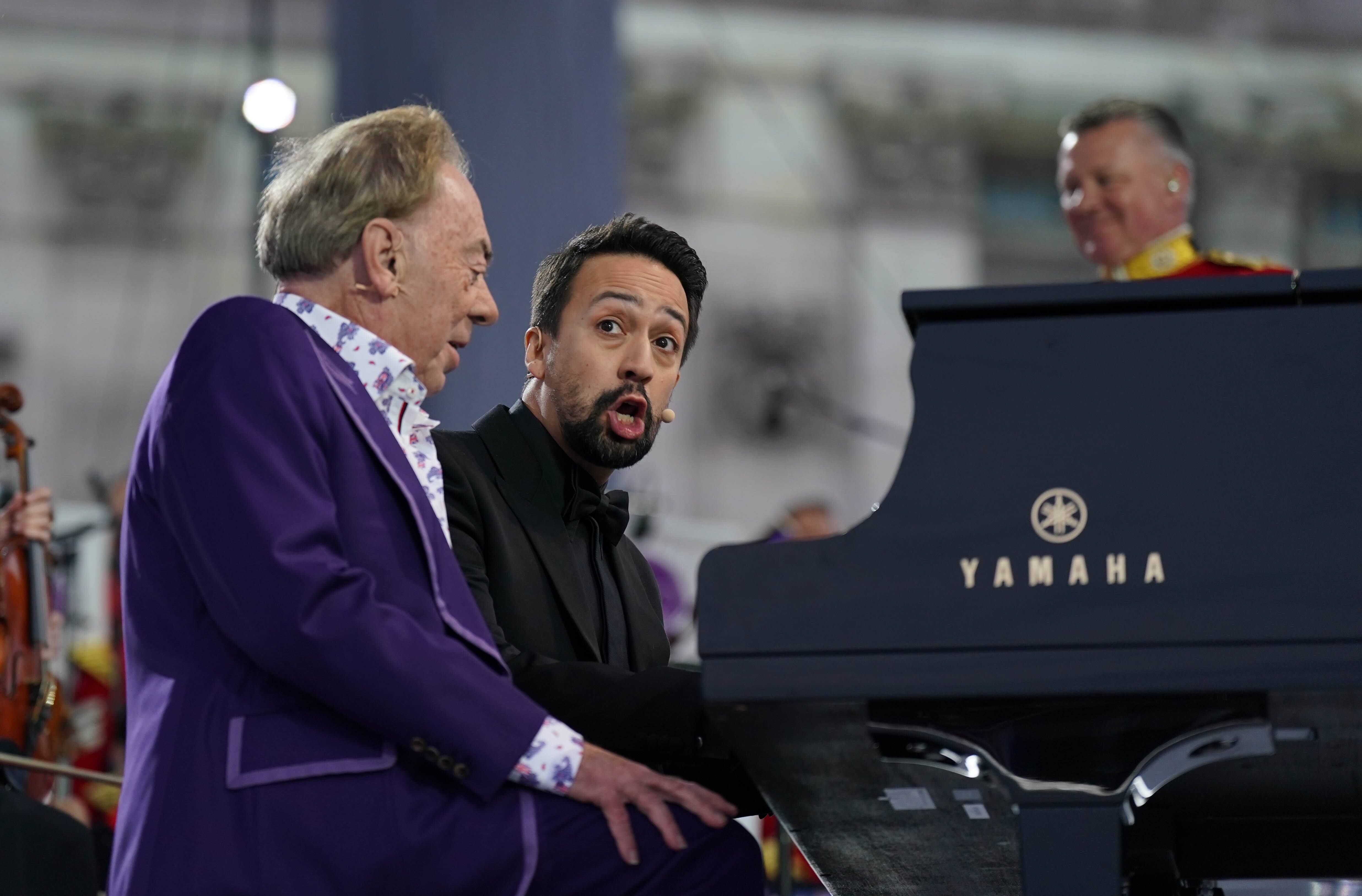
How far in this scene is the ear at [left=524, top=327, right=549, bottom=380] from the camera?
259 cm

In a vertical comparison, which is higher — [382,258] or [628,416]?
[382,258]

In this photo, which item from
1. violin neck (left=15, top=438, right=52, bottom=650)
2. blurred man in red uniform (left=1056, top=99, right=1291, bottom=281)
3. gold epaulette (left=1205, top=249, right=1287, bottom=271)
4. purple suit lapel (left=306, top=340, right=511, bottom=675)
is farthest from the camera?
blurred man in red uniform (left=1056, top=99, right=1291, bottom=281)

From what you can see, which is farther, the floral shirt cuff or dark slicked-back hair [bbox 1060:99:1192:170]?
dark slicked-back hair [bbox 1060:99:1192:170]

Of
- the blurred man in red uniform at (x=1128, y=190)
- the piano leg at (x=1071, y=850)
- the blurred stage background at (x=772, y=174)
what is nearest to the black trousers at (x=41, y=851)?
the piano leg at (x=1071, y=850)

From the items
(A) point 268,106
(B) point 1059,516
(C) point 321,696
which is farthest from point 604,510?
(A) point 268,106

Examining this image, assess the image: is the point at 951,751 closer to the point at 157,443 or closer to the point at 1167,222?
the point at 157,443

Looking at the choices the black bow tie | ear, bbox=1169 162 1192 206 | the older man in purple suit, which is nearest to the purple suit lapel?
the older man in purple suit

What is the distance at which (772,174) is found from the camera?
55.3ft

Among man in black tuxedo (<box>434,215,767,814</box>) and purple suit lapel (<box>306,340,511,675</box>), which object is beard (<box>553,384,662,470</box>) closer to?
man in black tuxedo (<box>434,215,767,814</box>)

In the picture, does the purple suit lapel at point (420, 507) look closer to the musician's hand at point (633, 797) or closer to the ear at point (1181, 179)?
the musician's hand at point (633, 797)

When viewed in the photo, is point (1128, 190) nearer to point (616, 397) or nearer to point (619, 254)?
point (619, 254)

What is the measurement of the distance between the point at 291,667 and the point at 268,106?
169 inches

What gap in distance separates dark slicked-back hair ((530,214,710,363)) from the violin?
3.60 feet

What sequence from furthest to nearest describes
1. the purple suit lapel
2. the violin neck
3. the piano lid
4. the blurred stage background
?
the blurred stage background
the violin neck
the purple suit lapel
the piano lid
